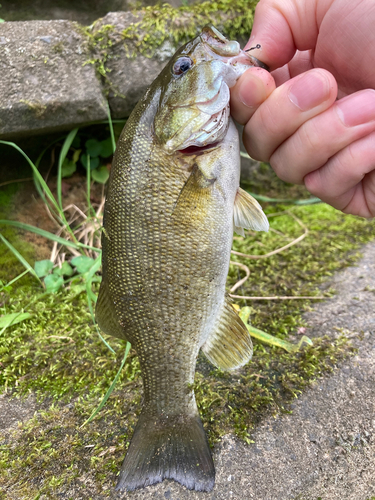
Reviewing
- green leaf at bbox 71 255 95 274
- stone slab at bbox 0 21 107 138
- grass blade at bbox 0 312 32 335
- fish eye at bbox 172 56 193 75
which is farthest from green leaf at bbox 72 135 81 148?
fish eye at bbox 172 56 193 75

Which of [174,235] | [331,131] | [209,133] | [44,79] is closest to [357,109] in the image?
[331,131]

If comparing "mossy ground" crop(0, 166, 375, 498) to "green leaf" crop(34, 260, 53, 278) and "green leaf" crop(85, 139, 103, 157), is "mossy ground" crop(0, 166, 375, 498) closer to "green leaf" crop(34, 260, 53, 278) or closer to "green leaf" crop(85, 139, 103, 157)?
"green leaf" crop(34, 260, 53, 278)

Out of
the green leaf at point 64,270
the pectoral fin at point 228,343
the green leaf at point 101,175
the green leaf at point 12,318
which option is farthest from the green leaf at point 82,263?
the pectoral fin at point 228,343

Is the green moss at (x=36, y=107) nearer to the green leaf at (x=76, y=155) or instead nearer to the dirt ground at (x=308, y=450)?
the green leaf at (x=76, y=155)

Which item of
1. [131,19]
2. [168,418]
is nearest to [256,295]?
[168,418]

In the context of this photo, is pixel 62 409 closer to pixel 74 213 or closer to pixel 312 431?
pixel 312 431

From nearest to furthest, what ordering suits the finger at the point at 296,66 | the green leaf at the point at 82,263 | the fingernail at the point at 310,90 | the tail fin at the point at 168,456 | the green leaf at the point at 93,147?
the fingernail at the point at 310,90 < the tail fin at the point at 168,456 < the finger at the point at 296,66 < the green leaf at the point at 82,263 < the green leaf at the point at 93,147

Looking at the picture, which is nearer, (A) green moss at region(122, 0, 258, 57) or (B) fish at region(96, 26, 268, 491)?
(B) fish at region(96, 26, 268, 491)
